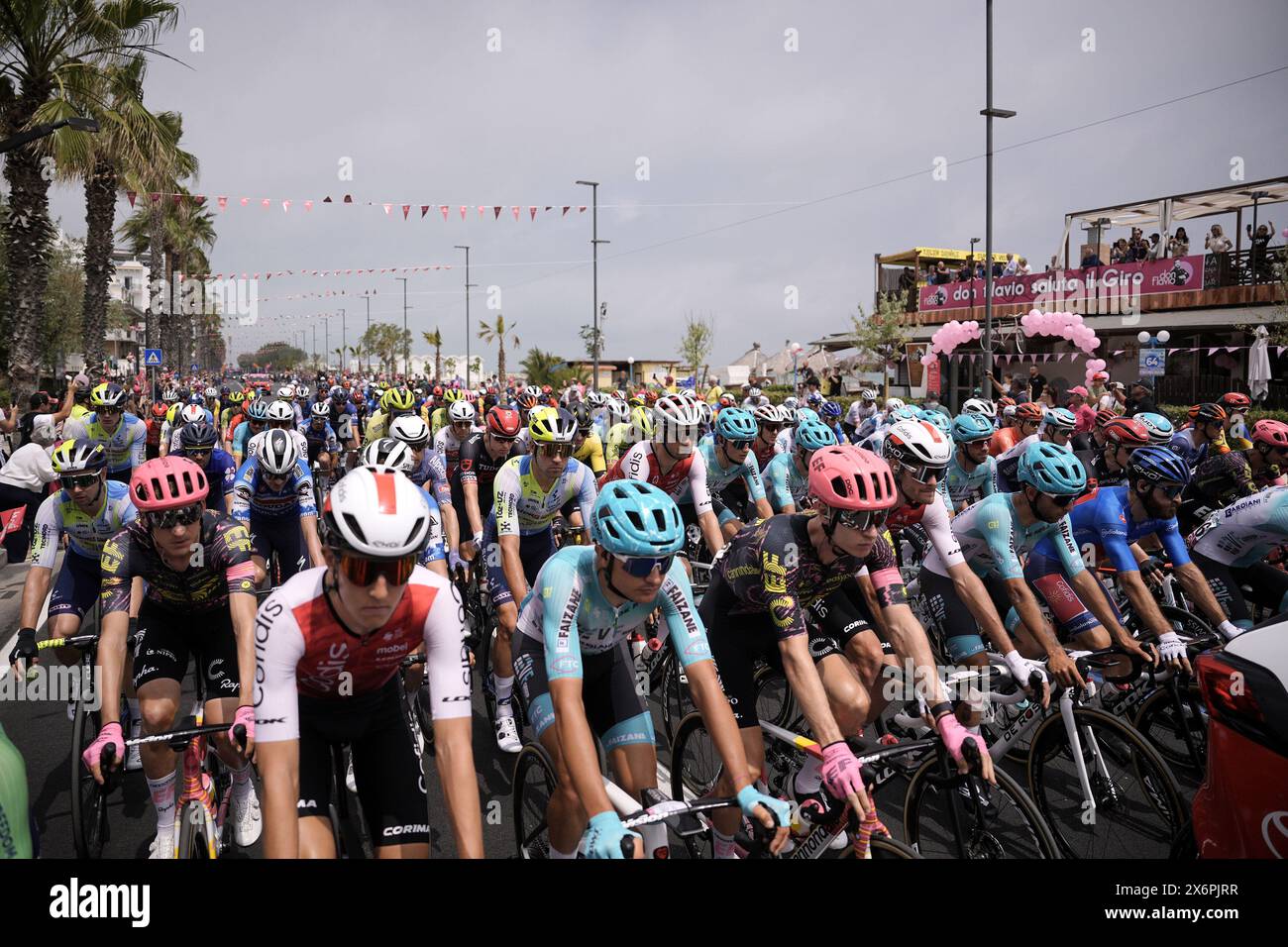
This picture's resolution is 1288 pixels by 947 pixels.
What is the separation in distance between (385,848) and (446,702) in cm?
59

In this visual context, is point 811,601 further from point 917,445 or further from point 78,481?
point 78,481

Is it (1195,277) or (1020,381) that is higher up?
(1195,277)

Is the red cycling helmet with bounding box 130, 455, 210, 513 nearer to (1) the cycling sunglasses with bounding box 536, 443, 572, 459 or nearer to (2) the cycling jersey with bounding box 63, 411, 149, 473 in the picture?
(1) the cycling sunglasses with bounding box 536, 443, 572, 459

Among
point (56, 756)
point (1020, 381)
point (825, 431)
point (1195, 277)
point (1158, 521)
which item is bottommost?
point (56, 756)

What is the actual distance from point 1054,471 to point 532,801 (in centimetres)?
343

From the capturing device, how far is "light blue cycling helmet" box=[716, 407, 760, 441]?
764cm

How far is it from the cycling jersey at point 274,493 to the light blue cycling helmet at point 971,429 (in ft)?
18.4

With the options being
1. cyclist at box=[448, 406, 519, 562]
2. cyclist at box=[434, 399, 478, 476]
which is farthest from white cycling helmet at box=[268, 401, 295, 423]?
cyclist at box=[448, 406, 519, 562]

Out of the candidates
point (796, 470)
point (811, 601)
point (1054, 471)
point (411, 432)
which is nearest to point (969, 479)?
point (796, 470)

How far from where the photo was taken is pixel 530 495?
6.44 metres

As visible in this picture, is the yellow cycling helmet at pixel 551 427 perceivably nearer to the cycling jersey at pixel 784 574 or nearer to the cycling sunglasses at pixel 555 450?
the cycling sunglasses at pixel 555 450

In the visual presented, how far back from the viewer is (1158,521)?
597cm
